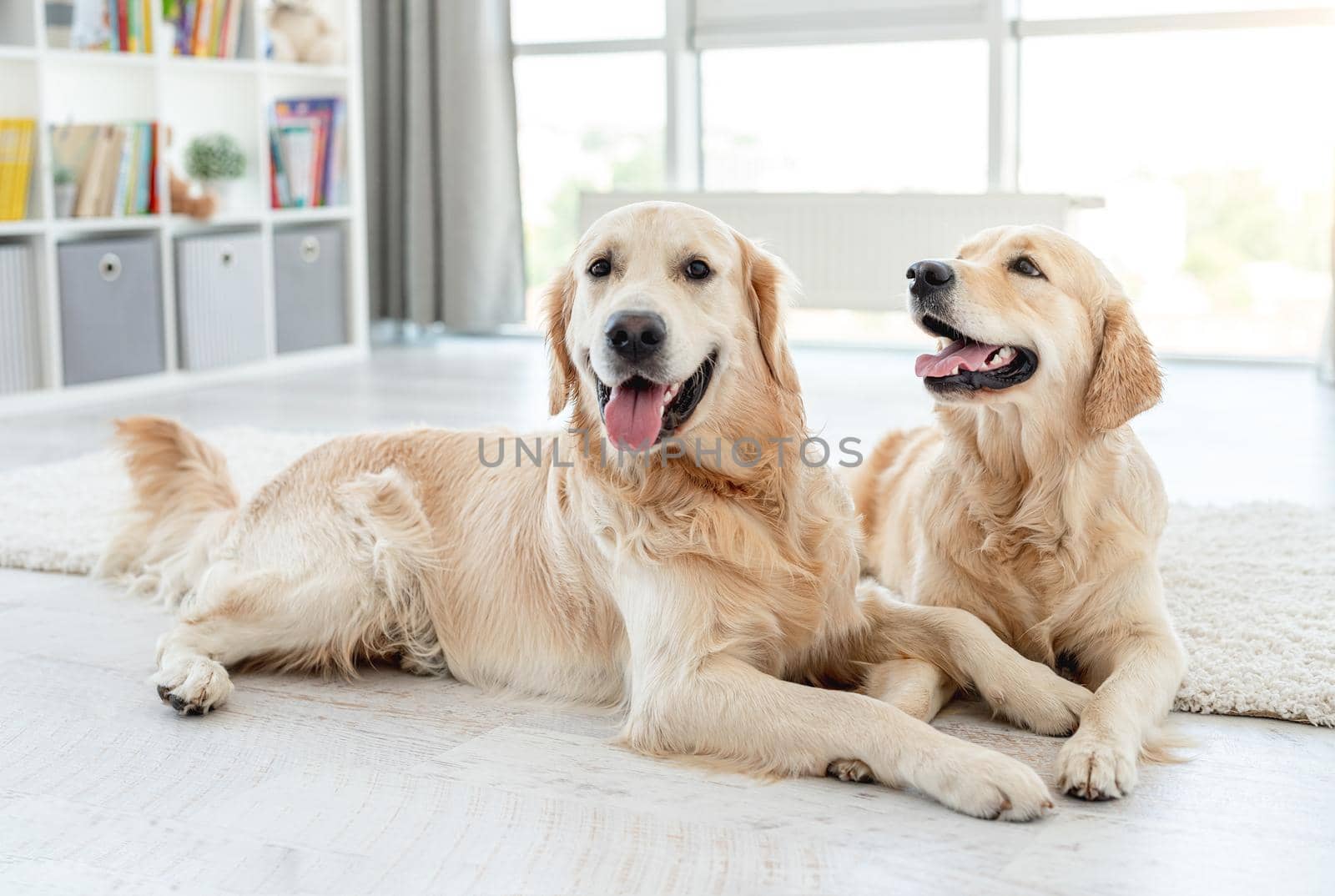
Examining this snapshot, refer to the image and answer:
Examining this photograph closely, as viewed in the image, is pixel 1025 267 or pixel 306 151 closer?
pixel 1025 267

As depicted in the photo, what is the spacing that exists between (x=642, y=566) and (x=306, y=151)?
4676 mm

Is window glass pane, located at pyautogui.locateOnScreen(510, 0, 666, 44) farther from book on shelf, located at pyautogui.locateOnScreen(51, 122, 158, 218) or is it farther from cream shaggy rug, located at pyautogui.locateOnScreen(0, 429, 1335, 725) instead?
cream shaggy rug, located at pyautogui.locateOnScreen(0, 429, 1335, 725)

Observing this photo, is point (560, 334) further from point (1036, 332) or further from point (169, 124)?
point (169, 124)

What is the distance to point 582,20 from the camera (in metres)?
6.85

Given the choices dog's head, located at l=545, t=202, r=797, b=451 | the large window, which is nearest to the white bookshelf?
the large window

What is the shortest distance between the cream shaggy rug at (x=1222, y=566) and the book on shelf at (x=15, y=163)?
139cm

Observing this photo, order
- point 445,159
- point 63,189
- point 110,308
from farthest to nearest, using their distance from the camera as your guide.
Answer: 1. point 445,159
2. point 110,308
3. point 63,189

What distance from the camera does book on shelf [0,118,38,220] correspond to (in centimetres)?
472

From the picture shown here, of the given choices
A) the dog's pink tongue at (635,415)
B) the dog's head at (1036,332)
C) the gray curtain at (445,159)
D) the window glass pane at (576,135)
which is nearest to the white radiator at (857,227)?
the window glass pane at (576,135)

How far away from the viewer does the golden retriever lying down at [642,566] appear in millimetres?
1810

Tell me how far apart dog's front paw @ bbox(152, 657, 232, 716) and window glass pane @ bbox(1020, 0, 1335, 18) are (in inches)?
199

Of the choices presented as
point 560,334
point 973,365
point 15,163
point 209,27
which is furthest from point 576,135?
point 973,365

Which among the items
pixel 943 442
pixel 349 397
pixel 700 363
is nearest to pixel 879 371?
pixel 349 397

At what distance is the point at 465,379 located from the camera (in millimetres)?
5590
